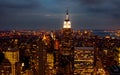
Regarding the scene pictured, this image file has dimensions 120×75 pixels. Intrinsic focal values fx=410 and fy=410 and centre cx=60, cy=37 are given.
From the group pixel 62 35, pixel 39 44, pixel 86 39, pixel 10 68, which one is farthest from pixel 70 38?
pixel 10 68

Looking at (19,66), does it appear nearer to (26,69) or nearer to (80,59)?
(26,69)

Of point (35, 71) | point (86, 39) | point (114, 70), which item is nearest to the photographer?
point (114, 70)

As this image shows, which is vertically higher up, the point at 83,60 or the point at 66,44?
the point at 66,44

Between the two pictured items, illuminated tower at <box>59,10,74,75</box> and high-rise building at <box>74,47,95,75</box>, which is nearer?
high-rise building at <box>74,47,95,75</box>

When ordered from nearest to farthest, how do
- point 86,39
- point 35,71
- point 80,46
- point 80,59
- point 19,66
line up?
point 19,66 < point 35,71 < point 80,59 < point 80,46 < point 86,39

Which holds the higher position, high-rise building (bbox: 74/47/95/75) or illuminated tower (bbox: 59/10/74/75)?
illuminated tower (bbox: 59/10/74/75)

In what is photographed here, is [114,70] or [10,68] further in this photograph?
[10,68]

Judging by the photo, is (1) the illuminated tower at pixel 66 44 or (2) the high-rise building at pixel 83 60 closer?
(2) the high-rise building at pixel 83 60

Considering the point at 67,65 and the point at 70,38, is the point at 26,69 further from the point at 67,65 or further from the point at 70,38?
the point at 70,38

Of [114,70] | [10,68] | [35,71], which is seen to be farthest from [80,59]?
[114,70]

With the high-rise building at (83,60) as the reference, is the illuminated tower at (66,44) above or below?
above

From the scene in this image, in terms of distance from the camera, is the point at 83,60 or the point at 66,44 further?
the point at 83,60
